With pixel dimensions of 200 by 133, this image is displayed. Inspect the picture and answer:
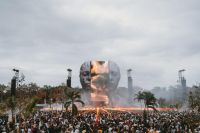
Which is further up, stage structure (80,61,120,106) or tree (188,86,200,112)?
stage structure (80,61,120,106)

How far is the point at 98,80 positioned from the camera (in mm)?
105188

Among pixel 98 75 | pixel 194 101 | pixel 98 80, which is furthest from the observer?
pixel 98 80

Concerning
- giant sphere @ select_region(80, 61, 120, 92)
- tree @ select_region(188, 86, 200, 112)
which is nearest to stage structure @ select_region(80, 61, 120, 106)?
giant sphere @ select_region(80, 61, 120, 92)

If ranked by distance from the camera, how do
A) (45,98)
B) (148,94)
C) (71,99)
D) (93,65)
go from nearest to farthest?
(71,99) → (148,94) → (45,98) → (93,65)

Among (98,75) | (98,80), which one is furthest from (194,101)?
(98,80)

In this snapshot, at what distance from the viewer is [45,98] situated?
245 ft

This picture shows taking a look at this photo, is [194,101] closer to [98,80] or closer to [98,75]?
[98,75]

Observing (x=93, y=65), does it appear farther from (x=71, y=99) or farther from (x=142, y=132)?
(x=142, y=132)

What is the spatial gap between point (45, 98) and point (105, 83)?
3448 centimetres

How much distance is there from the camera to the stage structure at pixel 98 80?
10531 centimetres

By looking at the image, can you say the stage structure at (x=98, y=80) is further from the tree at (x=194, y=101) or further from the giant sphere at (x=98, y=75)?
the tree at (x=194, y=101)

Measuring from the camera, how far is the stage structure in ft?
346

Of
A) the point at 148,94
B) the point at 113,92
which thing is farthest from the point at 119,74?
the point at 148,94

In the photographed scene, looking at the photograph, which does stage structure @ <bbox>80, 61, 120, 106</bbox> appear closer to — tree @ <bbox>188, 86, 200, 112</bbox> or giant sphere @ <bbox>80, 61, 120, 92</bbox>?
giant sphere @ <bbox>80, 61, 120, 92</bbox>
